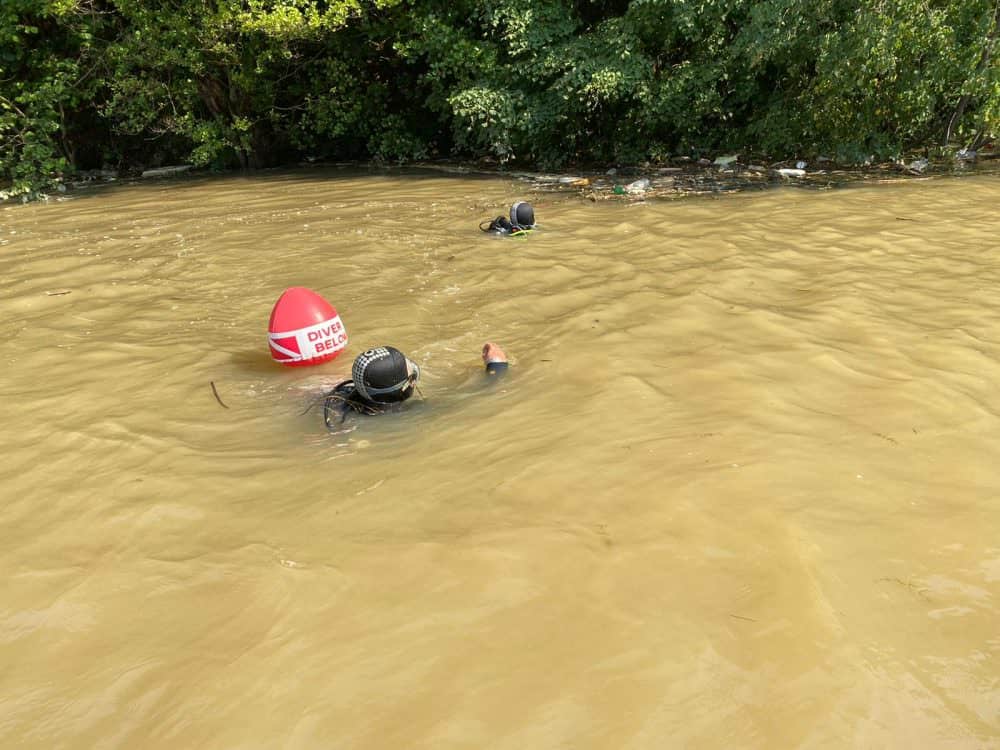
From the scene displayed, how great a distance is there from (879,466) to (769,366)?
138cm

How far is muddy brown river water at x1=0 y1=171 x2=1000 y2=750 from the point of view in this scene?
2.41m

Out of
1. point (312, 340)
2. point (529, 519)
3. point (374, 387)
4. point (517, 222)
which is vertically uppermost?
point (517, 222)

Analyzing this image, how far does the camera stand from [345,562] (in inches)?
127

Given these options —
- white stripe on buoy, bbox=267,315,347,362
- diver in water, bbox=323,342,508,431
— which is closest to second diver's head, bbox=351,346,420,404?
diver in water, bbox=323,342,508,431

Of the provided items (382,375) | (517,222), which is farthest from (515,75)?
(382,375)

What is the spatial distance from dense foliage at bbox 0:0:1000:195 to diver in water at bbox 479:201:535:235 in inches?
200

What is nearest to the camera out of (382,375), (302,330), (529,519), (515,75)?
(529,519)

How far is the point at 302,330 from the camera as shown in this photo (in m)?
5.41

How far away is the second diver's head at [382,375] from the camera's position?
180 inches

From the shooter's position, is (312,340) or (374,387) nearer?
(374,387)

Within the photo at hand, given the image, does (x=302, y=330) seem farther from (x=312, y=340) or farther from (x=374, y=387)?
(x=374, y=387)

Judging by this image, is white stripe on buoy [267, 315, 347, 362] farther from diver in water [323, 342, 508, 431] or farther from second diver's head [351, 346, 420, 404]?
second diver's head [351, 346, 420, 404]

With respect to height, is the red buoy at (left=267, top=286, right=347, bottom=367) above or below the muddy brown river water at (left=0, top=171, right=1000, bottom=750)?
above

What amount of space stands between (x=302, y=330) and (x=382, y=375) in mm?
1148
